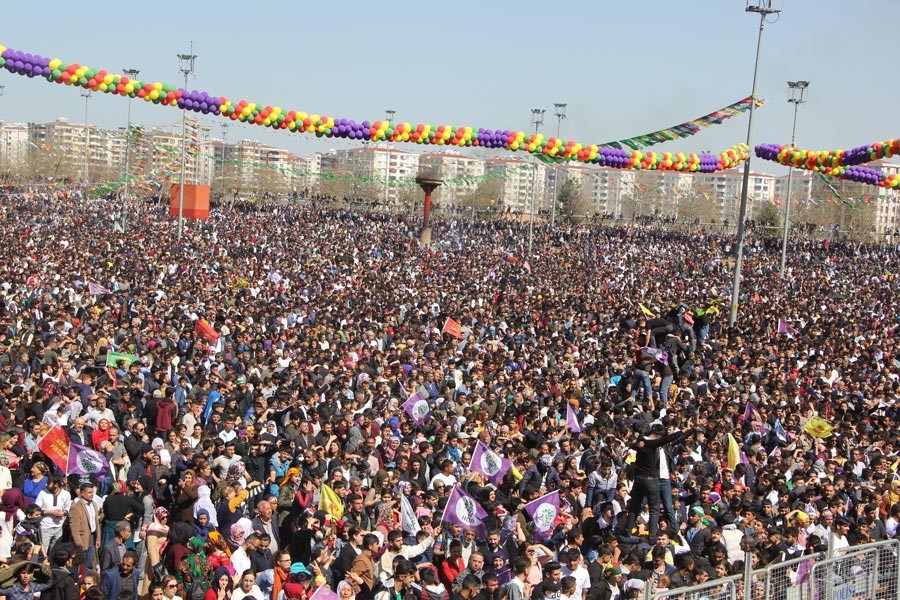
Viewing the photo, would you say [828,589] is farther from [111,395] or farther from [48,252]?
[48,252]

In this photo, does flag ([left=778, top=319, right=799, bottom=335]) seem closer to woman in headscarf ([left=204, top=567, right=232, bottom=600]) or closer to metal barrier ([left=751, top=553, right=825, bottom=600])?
metal barrier ([left=751, top=553, right=825, bottom=600])

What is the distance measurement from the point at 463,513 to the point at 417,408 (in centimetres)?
454

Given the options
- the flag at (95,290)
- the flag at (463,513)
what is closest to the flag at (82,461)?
the flag at (463,513)

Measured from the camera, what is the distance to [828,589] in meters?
6.99

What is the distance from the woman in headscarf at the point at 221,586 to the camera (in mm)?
7152

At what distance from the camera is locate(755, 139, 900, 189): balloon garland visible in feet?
46.2

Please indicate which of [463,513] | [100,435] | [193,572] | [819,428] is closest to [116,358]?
[100,435]

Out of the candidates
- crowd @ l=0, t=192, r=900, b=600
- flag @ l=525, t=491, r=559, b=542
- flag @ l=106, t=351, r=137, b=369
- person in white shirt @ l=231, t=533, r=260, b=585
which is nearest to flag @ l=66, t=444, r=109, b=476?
crowd @ l=0, t=192, r=900, b=600

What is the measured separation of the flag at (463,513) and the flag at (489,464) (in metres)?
1.49

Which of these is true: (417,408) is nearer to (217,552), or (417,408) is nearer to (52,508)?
(52,508)

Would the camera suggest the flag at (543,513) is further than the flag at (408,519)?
Yes

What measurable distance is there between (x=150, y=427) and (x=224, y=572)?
526 cm

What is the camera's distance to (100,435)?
10211 mm

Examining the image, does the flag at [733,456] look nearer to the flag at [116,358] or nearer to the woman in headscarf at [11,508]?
the woman in headscarf at [11,508]
